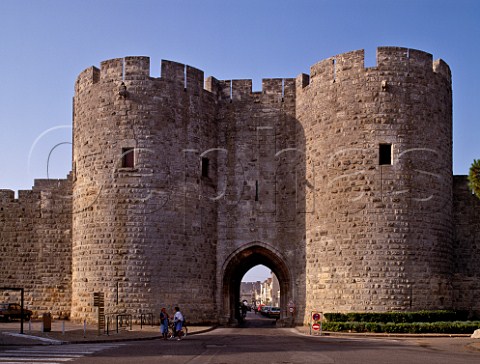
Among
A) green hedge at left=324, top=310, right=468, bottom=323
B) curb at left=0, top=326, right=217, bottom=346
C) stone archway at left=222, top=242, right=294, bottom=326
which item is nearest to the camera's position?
curb at left=0, top=326, right=217, bottom=346

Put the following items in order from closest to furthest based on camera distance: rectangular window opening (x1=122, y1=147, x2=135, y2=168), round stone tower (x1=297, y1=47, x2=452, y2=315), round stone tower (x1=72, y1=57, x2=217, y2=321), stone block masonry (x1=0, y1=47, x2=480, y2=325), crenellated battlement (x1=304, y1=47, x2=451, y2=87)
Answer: round stone tower (x1=297, y1=47, x2=452, y2=315) < stone block masonry (x1=0, y1=47, x2=480, y2=325) < crenellated battlement (x1=304, y1=47, x2=451, y2=87) < round stone tower (x1=72, y1=57, x2=217, y2=321) < rectangular window opening (x1=122, y1=147, x2=135, y2=168)

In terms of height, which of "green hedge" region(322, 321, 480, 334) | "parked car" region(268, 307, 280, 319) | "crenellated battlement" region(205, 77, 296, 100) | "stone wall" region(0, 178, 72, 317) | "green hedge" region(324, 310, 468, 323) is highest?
"crenellated battlement" region(205, 77, 296, 100)

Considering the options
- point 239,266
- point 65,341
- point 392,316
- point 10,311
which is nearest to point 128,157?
point 239,266

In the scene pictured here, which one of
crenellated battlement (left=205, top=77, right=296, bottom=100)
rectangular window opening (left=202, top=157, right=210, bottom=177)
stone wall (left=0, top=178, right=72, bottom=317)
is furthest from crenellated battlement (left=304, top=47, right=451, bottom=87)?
stone wall (left=0, top=178, right=72, bottom=317)

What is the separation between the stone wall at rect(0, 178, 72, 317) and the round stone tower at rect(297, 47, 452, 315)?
10.6 meters

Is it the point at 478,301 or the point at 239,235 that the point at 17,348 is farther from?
the point at 478,301

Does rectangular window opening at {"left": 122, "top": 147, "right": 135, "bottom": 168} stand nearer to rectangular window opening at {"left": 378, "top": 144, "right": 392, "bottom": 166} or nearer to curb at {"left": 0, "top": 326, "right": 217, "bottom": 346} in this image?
curb at {"left": 0, "top": 326, "right": 217, "bottom": 346}

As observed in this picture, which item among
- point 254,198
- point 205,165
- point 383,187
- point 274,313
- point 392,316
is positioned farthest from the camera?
point 274,313

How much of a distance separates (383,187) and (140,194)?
29.6 feet

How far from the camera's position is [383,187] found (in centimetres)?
2469

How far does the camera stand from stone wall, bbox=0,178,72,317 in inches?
1142

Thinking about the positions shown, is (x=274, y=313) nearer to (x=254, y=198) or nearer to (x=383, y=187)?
(x=254, y=198)

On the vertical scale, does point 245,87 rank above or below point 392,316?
above

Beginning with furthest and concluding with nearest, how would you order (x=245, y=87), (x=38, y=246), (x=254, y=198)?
(x=38, y=246), (x=245, y=87), (x=254, y=198)
